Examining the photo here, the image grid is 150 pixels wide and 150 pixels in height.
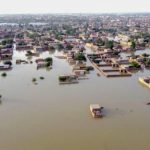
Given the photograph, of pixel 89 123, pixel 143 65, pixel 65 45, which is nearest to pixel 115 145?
pixel 89 123

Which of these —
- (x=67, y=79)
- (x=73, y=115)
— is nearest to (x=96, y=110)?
(x=73, y=115)

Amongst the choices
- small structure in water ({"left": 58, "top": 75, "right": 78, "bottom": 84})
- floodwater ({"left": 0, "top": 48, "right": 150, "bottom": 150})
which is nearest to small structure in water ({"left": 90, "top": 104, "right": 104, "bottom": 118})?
floodwater ({"left": 0, "top": 48, "right": 150, "bottom": 150})

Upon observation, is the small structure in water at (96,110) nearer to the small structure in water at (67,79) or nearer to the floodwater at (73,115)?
the floodwater at (73,115)

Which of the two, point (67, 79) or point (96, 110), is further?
point (67, 79)

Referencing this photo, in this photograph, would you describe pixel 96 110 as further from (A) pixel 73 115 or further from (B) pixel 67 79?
(B) pixel 67 79

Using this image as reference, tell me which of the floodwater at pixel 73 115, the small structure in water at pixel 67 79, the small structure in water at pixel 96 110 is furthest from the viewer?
the small structure in water at pixel 67 79

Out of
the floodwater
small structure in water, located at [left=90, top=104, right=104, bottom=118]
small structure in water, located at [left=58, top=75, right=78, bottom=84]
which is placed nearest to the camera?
the floodwater

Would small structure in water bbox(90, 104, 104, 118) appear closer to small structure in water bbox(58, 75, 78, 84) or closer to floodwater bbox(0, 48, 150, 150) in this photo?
floodwater bbox(0, 48, 150, 150)

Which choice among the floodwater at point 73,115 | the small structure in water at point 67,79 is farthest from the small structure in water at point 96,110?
the small structure in water at point 67,79
